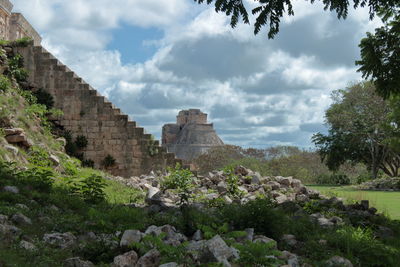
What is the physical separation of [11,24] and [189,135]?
2815 centimetres

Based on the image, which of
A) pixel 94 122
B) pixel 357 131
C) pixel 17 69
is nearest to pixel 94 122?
pixel 94 122

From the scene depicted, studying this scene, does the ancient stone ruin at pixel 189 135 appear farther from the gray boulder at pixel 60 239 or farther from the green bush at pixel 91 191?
the gray boulder at pixel 60 239

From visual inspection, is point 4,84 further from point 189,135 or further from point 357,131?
point 189,135

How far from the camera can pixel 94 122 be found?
18.3m

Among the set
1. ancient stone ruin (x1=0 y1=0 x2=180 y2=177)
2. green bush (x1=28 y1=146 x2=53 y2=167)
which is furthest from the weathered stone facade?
green bush (x1=28 y1=146 x2=53 y2=167)

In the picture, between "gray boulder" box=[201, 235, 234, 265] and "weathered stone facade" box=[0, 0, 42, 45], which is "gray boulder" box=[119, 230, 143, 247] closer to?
"gray boulder" box=[201, 235, 234, 265]

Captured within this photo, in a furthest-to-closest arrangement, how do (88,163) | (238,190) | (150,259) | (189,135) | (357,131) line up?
(189,135)
(357,131)
(88,163)
(238,190)
(150,259)

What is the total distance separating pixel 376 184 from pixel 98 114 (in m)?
14.6

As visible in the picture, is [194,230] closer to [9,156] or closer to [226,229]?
[226,229]

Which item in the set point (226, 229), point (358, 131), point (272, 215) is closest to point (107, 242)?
→ point (226, 229)

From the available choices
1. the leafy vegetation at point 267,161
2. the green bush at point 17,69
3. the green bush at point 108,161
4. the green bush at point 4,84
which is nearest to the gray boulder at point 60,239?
the green bush at point 4,84

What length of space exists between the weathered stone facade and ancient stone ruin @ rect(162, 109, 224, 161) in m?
25.2

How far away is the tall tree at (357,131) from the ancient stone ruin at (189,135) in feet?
40.7

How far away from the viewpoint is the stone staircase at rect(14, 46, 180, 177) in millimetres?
18312
